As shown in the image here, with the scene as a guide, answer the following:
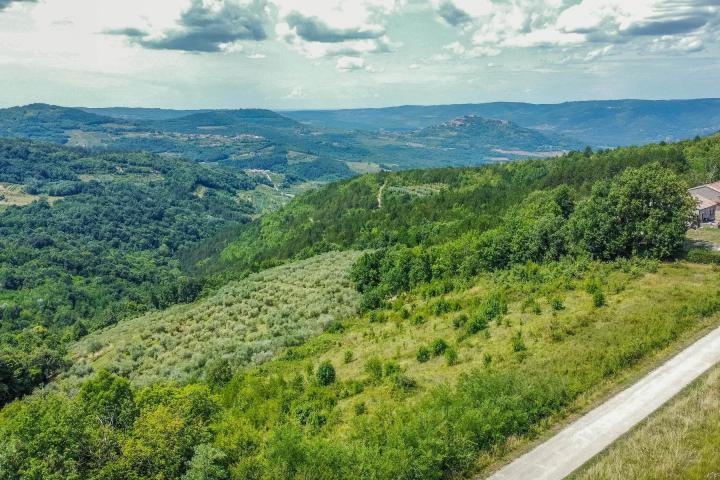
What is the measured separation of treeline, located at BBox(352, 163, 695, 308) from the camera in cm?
4591

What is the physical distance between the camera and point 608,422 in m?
Answer: 22.3

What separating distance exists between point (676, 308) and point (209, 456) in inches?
1201

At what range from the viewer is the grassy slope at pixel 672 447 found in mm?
17250

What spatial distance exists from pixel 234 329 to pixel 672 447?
48.9 meters

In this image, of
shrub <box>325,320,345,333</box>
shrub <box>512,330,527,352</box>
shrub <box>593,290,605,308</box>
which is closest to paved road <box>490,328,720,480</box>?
shrub <box>512,330,527,352</box>

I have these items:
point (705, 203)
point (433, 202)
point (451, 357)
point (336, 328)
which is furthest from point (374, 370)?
point (433, 202)

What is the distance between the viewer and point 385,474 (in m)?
18.5

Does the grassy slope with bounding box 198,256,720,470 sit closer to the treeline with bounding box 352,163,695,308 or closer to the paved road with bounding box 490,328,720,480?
the paved road with bounding box 490,328,720,480

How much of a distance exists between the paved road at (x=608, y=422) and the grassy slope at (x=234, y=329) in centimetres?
3218

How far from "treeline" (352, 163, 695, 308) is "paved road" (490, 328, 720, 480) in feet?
68.5

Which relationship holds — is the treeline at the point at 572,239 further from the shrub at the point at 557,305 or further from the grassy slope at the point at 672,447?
the grassy slope at the point at 672,447

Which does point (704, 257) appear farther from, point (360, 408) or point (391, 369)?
point (360, 408)

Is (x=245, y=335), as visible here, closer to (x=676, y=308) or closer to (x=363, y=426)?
(x=363, y=426)

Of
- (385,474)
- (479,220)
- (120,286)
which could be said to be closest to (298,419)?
(385,474)
